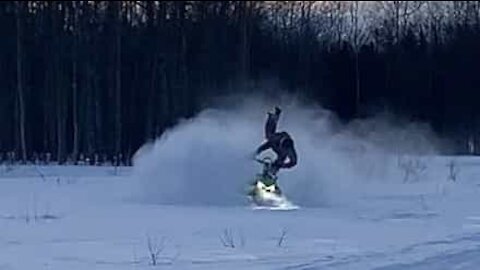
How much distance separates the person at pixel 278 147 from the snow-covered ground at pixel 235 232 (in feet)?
3.25

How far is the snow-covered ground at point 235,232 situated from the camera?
12672mm

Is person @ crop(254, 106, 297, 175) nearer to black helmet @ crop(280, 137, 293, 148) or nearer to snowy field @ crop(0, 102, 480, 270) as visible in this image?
black helmet @ crop(280, 137, 293, 148)

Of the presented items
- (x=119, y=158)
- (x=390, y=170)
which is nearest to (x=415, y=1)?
(x=119, y=158)

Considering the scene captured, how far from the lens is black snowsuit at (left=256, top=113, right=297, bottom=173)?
2147 centimetres

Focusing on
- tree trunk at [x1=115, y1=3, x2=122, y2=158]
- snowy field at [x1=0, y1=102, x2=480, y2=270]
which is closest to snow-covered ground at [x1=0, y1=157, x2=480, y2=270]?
snowy field at [x1=0, y1=102, x2=480, y2=270]

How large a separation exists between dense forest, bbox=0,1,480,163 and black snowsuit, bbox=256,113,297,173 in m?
29.3

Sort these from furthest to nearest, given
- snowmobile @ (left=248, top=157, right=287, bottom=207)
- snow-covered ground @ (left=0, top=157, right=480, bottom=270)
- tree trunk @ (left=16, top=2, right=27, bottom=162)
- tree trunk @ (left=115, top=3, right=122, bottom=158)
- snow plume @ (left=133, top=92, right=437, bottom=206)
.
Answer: tree trunk @ (left=115, top=3, right=122, bottom=158), tree trunk @ (left=16, top=2, right=27, bottom=162), snow plume @ (left=133, top=92, right=437, bottom=206), snowmobile @ (left=248, top=157, right=287, bottom=207), snow-covered ground @ (left=0, top=157, right=480, bottom=270)

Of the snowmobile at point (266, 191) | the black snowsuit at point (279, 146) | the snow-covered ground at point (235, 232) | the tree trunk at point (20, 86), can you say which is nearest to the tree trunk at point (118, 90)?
the tree trunk at point (20, 86)

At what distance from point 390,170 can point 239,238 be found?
16.0 meters

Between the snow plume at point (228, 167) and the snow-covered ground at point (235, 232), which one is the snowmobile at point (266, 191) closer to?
the snow-covered ground at point (235, 232)

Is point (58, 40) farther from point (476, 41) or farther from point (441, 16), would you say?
point (441, 16)

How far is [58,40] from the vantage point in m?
53.6

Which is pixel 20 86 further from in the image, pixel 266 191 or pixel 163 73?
pixel 266 191

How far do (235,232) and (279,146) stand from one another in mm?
5996
